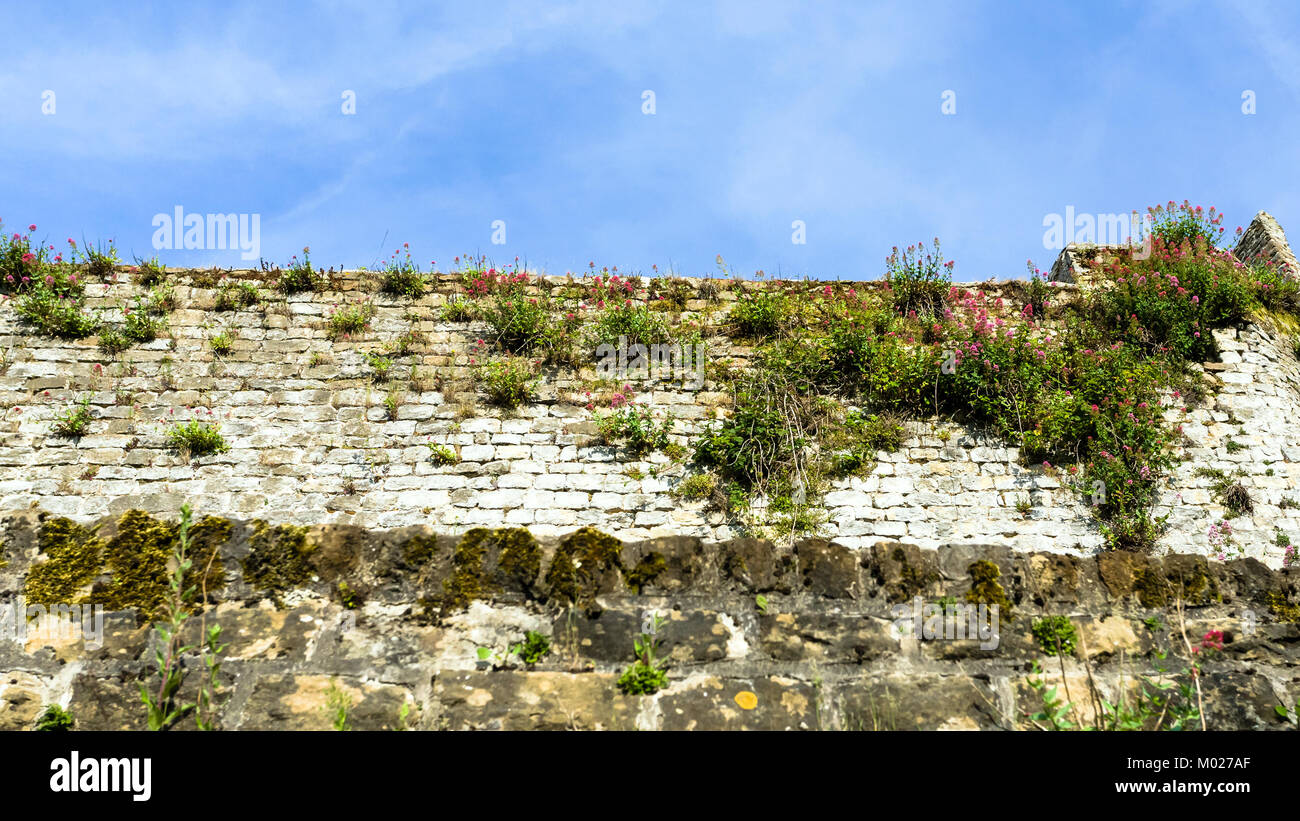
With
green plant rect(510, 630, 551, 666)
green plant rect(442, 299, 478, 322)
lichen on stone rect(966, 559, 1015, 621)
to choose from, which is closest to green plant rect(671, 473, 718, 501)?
green plant rect(442, 299, 478, 322)

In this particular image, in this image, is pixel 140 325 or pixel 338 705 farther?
pixel 140 325

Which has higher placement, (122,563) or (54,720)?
(122,563)

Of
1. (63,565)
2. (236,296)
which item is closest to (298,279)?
(236,296)

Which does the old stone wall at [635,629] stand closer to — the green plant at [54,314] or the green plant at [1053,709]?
the green plant at [1053,709]

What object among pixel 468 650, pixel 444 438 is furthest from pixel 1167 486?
pixel 468 650

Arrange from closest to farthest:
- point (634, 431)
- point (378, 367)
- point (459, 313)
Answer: point (634, 431) → point (378, 367) → point (459, 313)

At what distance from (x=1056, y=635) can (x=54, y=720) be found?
11.0ft

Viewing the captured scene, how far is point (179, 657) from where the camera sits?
2582 millimetres

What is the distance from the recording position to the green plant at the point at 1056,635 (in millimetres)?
2865

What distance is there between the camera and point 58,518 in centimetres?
280

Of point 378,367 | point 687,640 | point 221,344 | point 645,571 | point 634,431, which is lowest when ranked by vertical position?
point 687,640

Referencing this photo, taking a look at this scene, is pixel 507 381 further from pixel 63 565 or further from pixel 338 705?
pixel 338 705

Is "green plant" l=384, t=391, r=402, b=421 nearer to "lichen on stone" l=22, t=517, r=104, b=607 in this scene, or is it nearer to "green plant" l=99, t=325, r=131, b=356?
"green plant" l=99, t=325, r=131, b=356
